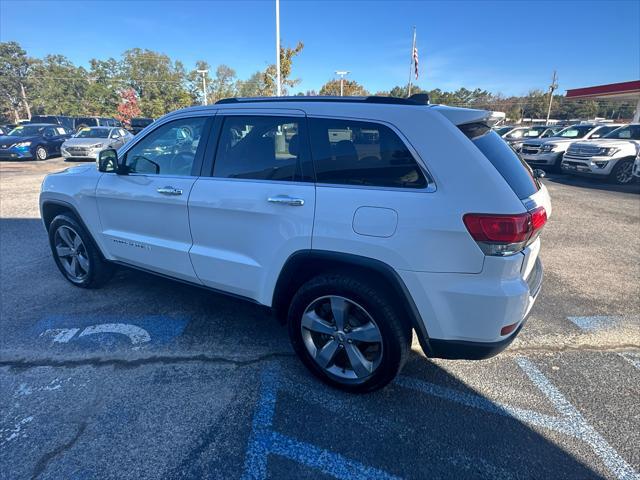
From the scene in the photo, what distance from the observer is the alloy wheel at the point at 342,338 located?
230cm

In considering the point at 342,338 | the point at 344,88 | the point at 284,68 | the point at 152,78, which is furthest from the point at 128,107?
the point at 342,338

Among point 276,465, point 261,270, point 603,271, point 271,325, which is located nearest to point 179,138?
point 261,270

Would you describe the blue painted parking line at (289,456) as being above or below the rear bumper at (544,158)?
below

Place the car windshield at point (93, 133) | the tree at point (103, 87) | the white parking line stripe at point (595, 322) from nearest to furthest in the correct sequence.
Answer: the white parking line stripe at point (595, 322)
the car windshield at point (93, 133)
the tree at point (103, 87)

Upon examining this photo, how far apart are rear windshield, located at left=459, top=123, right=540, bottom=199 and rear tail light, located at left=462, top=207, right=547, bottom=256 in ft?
0.74

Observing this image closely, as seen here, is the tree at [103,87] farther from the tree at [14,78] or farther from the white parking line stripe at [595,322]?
the white parking line stripe at [595,322]

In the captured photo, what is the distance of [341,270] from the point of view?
230cm

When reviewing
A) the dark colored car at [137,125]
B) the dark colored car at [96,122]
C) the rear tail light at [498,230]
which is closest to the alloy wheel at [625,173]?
the rear tail light at [498,230]

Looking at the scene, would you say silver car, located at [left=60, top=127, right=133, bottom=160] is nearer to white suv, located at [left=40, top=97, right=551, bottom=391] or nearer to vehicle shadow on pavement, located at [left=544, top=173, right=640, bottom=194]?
white suv, located at [left=40, top=97, right=551, bottom=391]

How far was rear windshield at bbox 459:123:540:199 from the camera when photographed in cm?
206

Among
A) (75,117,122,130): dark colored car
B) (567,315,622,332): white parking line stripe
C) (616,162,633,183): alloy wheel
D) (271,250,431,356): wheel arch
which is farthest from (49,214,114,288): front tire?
(75,117,122,130): dark colored car

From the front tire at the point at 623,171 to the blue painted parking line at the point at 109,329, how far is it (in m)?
12.9

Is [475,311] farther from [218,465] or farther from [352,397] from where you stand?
[218,465]

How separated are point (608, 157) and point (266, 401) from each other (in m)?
12.8
